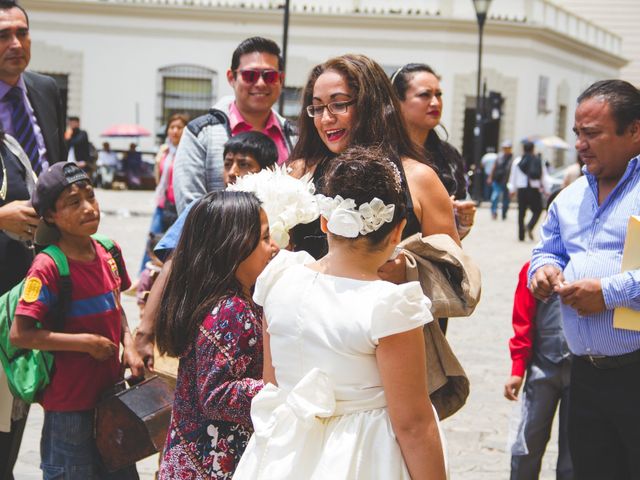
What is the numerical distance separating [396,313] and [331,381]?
294 millimetres

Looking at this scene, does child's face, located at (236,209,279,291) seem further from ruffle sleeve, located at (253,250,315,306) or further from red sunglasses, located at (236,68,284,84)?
red sunglasses, located at (236,68,284,84)

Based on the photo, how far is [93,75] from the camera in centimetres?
3838

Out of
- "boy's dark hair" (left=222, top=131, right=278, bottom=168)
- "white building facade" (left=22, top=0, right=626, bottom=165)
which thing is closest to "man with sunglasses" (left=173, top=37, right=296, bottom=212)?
"boy's dark hair" (left=222, top=131, right=278, bottom=168)

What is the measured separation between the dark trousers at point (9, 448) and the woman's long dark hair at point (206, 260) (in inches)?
60.1

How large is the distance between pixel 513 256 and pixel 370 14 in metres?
22.3

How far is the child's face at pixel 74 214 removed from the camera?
14.2 ft

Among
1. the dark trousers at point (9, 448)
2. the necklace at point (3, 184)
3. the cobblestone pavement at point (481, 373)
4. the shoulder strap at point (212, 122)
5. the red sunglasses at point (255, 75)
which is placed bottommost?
the cobblestone pavement at point (481, 373)

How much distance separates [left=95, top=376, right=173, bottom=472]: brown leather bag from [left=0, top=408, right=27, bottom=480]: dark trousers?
739mm

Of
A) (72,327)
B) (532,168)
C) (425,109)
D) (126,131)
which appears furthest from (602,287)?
(126,131)

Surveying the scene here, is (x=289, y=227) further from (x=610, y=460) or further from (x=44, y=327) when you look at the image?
(x=610, y=460)

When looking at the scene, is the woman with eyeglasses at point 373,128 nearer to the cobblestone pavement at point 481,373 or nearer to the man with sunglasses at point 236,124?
the man with sunglasses at point 236,124

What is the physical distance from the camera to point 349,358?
2.89m

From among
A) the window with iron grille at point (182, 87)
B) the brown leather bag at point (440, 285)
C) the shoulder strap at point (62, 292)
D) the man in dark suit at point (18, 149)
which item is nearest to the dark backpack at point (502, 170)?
the window with iron grille at point (182, 87)

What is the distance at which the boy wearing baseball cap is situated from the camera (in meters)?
4.17
